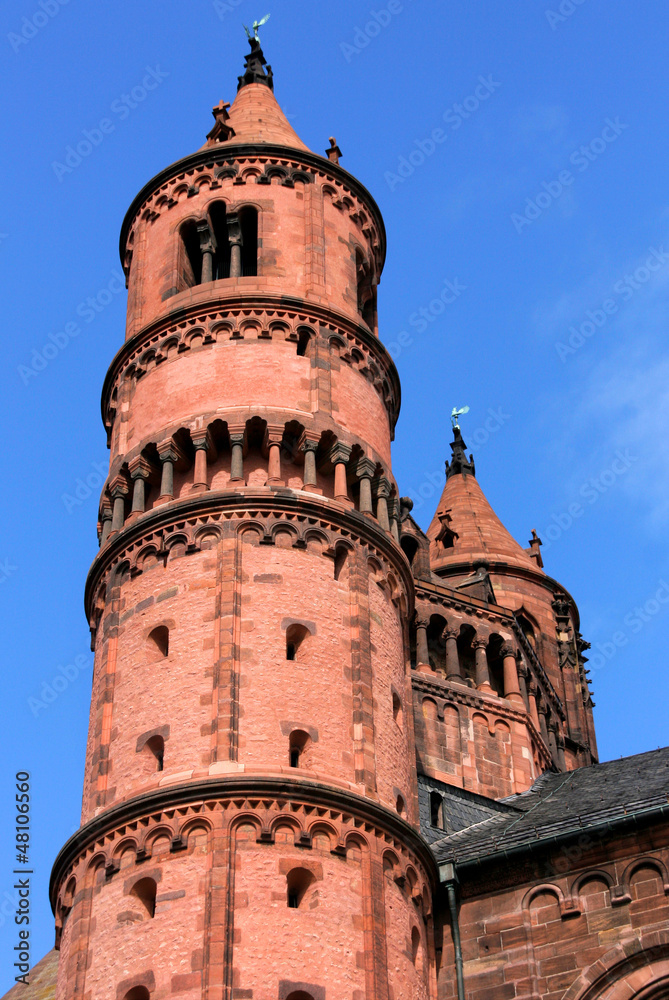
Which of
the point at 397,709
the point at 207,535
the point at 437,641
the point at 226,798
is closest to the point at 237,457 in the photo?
the point at 207,535

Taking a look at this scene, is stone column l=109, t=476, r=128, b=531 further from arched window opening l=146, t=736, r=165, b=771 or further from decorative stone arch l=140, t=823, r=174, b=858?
decorative stone arch l=140, t=823, r=174, b=858

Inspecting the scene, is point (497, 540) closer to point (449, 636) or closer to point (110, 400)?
point (449, 636)

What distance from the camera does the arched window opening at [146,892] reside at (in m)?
28.8

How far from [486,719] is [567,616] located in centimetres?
1416

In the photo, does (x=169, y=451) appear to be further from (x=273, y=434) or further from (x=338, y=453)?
(x=338, y=453)

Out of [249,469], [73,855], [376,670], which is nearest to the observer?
[73,855]

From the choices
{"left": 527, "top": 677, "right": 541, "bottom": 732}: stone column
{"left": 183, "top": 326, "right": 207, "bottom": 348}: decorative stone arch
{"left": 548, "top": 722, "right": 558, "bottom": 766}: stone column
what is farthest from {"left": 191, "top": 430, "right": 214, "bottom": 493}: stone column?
{"left": 548, "top": 722, "right": 558, "bottom": 766}: stone column

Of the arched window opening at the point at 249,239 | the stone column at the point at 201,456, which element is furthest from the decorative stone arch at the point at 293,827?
the arched window opening at the point at 249,239

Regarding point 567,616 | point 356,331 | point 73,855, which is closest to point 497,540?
point 567,616

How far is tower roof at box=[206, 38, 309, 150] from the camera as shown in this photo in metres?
42.7

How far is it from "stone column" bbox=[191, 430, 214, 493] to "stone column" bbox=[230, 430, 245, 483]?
0.53m

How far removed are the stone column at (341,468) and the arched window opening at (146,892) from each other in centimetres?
977

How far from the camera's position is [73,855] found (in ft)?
100

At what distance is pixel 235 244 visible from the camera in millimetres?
39625
